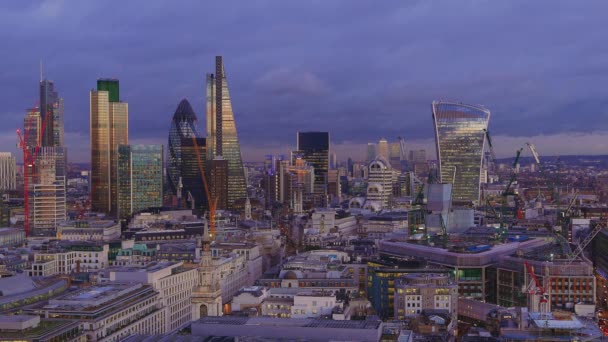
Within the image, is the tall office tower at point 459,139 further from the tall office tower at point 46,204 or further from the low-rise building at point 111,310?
the low-rise building at point 111,310

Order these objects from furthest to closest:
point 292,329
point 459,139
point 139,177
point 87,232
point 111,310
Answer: point 139,177 < point 459,139 < point 87,232 < point 111,310 < point 292,329

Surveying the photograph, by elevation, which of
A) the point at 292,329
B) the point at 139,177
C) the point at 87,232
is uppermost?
the point at 139,177

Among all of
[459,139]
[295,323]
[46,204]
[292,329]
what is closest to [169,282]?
[295,323]

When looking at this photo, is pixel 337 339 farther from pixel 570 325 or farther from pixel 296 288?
pixel 296 288

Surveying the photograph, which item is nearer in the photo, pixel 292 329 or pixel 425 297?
→ pixel 292 329

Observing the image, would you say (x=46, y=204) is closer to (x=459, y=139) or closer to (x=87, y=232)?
(x=87, y=232)

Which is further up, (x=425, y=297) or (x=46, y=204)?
(x=46, y=204)
